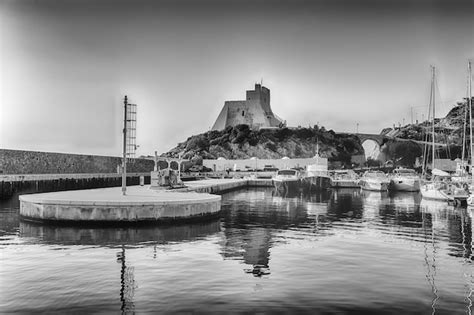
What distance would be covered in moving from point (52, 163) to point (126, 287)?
36966 millimetres

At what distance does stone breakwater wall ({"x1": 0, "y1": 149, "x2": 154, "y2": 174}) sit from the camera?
1454 inches

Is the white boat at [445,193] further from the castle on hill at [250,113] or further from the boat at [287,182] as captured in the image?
the castle on hill at [250,113]

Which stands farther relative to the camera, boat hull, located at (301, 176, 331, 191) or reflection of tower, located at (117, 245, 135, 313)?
boat hull, located at (301, 176, 331, 191)

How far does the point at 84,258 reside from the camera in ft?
40.7

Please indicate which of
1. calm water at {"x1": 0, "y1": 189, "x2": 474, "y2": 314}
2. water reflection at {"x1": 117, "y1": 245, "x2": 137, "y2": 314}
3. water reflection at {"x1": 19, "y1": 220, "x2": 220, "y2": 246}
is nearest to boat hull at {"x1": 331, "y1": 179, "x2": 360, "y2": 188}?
calm water at {"x1": 0, "y1": 189, "x2": 474, "y2": 314}

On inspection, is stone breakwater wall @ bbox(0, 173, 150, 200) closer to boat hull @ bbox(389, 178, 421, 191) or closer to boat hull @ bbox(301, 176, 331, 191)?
boat hull @ bbox(301, 176, 331, 191)

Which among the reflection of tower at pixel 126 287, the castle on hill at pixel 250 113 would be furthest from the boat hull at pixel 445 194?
the castle on hill at pixel 250 113

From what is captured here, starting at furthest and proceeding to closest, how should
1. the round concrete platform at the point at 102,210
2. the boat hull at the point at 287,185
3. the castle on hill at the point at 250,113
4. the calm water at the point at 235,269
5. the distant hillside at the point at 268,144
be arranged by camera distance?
the castle on hill at the point at 250,113 < the distant hillside at the point at 268,144 < the boat hull at the point at 287,185 < the round concrete platform at the point at 102,210 < the calm water at the point at 235,269

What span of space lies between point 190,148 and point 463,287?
12471cm

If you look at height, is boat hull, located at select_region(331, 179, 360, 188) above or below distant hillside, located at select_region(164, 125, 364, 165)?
below

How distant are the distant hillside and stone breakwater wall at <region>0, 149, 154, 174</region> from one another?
6853 cm

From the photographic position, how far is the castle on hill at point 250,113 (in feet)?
466

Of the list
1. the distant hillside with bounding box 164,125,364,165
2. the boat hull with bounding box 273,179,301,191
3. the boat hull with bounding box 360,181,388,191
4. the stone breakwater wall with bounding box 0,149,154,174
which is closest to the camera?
the stone breakwater wall with bounding box 0,149,154,174

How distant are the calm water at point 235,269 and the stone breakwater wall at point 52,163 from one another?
746 inches
